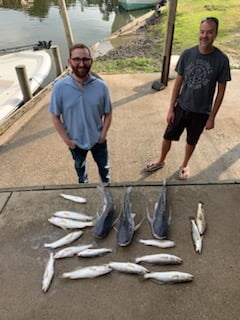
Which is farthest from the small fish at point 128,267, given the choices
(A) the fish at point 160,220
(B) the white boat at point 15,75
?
(B) the white boat at point 15,75

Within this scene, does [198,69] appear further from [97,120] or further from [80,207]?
[80,207]

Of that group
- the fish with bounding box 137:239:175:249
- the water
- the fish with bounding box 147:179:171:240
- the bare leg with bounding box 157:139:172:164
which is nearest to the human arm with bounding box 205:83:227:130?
the bare leg with bounding box 157:139:172:164

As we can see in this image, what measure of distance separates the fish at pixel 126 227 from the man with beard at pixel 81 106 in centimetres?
98

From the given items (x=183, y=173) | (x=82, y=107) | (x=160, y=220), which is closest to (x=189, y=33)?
(x=183, y=173)

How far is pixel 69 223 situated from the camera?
117 inches

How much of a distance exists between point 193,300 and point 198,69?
2.53 meters

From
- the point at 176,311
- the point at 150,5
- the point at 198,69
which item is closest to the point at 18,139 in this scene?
the point at 198,69

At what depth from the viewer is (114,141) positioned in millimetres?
5738

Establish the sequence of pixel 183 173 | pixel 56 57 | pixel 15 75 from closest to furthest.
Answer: pixel 183 173, pixel 56 57, pixel 15 75

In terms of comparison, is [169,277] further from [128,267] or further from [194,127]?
[194,127]

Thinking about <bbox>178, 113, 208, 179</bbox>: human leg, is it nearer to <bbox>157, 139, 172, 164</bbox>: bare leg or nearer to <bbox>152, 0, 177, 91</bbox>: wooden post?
<bbox>157, 139, 172, 164</bbox>: bare leg

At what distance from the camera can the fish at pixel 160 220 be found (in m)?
2.82

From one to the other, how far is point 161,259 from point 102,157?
171 cm

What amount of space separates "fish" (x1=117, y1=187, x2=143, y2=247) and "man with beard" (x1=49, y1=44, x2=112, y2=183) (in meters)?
0.98
